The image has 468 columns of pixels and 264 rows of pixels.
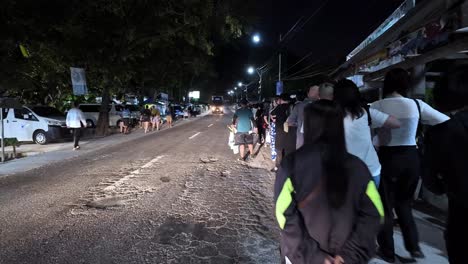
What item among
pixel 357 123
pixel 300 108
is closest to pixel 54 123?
pixel 300 108

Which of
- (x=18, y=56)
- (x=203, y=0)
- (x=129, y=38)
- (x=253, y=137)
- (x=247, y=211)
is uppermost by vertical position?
(x=203, y=0)

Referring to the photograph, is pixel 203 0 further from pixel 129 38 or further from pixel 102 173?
pixel 102 173

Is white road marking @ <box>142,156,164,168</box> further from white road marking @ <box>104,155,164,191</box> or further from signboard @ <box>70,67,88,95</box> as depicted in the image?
signboard @ <box>70,67,88,95</box>

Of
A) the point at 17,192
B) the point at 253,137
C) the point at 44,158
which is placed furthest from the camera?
the point at 44,158

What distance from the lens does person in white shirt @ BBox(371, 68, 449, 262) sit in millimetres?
3553

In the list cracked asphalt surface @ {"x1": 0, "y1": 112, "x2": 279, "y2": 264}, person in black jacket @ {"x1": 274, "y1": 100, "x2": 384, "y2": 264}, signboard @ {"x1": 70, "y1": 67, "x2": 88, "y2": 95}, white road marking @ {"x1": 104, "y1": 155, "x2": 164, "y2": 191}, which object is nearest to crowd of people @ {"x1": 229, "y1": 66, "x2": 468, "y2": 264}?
person in black jacket @ {"x1": 274, "y1": 100, "x2": 384, "y2": 264}

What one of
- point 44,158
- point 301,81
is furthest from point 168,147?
point 301,81

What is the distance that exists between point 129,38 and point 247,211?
54.1ft

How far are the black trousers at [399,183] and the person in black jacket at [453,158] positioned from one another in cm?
112

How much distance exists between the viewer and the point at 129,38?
19.9 m

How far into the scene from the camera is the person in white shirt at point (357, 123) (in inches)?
126

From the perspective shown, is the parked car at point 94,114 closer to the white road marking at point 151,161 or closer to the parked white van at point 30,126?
the parked white van at point 30,126

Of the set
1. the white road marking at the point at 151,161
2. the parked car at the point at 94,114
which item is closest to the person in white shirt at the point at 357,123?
the white road marking at the point at 151,161

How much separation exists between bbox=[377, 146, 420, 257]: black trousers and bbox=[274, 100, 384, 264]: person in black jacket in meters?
1.67
